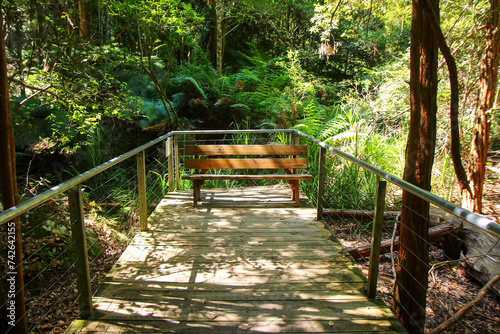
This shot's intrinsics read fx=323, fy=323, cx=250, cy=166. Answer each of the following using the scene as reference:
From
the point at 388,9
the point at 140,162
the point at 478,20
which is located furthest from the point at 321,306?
the point at 388,9

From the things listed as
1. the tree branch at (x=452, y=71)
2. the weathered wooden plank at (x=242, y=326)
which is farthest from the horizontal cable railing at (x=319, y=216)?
the tree branch at (x=452, y=71)

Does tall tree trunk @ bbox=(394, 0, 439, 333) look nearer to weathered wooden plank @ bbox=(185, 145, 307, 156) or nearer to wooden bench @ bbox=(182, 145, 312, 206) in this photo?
wooden bench @ bbox=(182, 145, 312, 206)

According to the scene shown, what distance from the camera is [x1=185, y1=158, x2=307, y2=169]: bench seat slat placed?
4.64 metres

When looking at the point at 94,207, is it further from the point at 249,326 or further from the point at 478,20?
the point at 478,20

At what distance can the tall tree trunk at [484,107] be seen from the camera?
464 cm

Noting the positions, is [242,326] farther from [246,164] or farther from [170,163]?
[170,163]

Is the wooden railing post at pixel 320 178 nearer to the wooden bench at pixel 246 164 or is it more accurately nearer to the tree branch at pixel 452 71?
the wooden bench at pixel 246 164

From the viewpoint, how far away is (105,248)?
14.2 ft

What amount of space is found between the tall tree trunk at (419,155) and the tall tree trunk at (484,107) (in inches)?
109

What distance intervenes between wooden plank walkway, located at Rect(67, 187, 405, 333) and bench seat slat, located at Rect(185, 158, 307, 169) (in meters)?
0.86

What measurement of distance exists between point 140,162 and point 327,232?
220 centimetres

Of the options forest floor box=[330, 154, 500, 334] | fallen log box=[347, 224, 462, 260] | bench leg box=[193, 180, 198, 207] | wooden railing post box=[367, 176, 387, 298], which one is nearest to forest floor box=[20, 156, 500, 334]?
forest floor box=[330, 154, 500, 334]

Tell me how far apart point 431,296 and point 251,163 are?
2765 mm

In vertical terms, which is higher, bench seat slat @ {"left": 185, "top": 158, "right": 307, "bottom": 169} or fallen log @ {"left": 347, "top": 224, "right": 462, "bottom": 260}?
bench seat slat @ {"left": 185, "top": 158, "right": 307, "bottom": 169}
